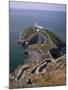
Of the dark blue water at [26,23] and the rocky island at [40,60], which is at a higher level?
the dark blue water at [26,23]

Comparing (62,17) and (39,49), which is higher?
(62,17)

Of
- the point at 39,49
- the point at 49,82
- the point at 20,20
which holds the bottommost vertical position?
the point at 49,82

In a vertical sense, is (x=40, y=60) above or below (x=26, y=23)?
below

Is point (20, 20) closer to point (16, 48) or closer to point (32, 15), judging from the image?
point (32, 15)

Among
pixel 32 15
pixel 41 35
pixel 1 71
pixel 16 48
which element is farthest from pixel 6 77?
pixel 32 15
